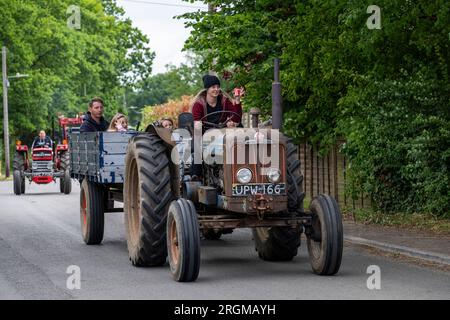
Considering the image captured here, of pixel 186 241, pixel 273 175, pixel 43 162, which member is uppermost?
pixel 273 175

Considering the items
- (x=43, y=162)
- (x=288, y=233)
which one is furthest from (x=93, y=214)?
(x=43, y=162)

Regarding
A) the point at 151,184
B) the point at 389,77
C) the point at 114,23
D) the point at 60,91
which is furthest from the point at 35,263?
the point at 114,23

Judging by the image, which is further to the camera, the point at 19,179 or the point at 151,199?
the point at 19,179

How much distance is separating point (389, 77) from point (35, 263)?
7153 millimetres

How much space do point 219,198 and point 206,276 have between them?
2.89ft

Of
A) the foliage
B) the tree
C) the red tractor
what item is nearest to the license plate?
the foliage

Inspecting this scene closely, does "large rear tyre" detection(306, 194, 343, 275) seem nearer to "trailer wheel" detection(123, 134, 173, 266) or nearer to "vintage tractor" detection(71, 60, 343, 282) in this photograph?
"vintage tractor" detection(71, 60, 343, 282)

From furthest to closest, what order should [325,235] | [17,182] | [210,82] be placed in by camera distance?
[17,182] → [210,82] → [325,235]

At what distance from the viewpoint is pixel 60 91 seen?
224 ft

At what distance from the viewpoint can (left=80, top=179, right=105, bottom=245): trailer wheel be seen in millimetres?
15477

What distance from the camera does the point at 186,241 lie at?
1095 centimetres

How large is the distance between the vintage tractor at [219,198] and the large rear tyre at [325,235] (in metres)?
0.01

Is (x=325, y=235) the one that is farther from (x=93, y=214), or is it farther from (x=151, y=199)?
(x=93, y=214)
